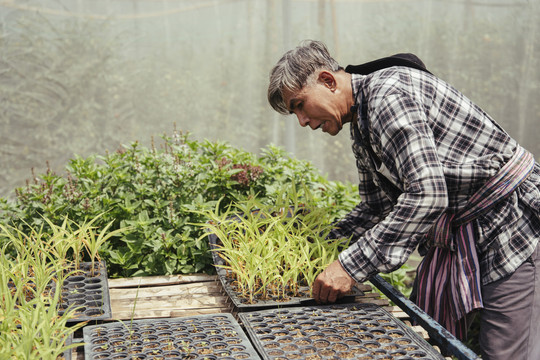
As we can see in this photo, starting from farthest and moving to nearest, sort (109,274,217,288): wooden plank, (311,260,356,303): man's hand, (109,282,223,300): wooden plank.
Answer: (109,274,217,288): wooden plank < (109,282,223,300): wooden plank < (311,260,356,303): man's hand

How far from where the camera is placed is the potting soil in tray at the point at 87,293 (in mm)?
1913

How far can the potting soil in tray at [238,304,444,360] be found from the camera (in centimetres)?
166

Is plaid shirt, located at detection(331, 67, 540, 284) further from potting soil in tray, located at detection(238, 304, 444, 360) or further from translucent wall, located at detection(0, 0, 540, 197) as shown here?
translucent wall, located at detection(0, 0, 540, 197)

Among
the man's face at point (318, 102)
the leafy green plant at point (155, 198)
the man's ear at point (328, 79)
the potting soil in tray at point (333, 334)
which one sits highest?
the man's ear at point (328, 79)

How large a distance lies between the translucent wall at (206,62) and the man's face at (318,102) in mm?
3045

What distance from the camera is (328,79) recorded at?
215 cm

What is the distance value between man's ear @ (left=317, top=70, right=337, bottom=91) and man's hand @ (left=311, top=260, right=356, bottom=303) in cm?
67

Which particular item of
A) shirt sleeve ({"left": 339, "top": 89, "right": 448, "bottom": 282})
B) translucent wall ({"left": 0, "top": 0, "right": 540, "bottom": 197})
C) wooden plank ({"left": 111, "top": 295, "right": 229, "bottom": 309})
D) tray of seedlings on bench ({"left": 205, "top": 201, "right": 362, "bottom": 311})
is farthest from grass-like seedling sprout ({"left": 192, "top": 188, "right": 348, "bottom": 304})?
translucent wall ({"left": 0, "top": 0, "right": 540, "bottom": 197})

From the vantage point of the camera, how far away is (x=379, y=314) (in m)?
1.96

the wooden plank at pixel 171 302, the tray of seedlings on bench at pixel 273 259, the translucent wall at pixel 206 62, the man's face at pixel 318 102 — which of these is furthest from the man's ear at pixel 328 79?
the translucent wall at pixel 206 62

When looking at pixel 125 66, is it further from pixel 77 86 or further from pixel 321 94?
pixel 321 94

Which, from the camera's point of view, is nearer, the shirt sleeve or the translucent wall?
the shirt sleeve

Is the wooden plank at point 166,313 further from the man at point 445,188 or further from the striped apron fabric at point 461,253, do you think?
the striped apron fabric at point 461,253

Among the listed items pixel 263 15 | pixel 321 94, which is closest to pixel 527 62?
pixel 263 15
